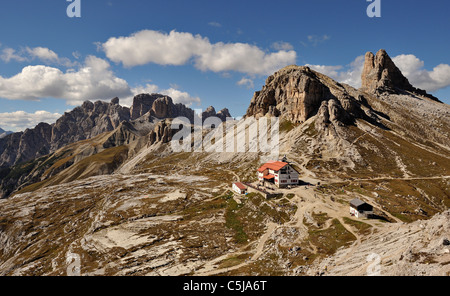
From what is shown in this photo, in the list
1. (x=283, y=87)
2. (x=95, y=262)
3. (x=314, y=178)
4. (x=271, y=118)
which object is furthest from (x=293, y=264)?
(x=283, y=87)

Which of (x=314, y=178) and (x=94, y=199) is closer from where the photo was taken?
(x=314, y=178)

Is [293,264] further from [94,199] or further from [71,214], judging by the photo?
[94,199]

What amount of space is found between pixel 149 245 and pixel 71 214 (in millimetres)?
62015

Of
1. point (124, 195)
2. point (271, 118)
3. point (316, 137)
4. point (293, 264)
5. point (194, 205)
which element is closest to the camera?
point (293, 264)

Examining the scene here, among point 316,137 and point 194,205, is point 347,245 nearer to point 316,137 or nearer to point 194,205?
point 194,205

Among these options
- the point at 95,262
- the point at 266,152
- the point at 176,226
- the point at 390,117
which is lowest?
the point at 95,262

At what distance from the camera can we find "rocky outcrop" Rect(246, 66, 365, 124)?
150875 mm

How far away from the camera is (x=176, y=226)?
73938 millimetres

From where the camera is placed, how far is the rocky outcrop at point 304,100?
151m

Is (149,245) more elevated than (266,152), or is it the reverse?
(266,152)

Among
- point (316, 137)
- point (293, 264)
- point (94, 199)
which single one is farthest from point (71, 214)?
point (316, 137)

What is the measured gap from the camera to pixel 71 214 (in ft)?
333

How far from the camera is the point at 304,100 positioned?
16438cm

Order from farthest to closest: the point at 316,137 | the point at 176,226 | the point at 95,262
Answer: the point at 316,137 < the point at 176,226 < the point at 95,262
